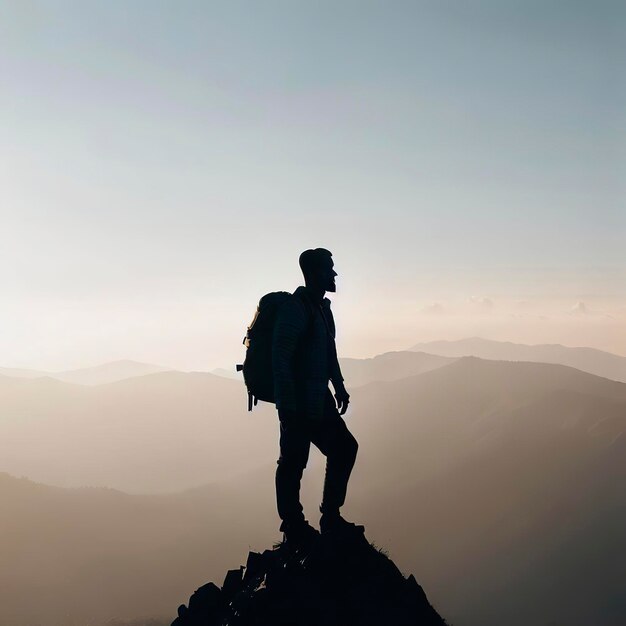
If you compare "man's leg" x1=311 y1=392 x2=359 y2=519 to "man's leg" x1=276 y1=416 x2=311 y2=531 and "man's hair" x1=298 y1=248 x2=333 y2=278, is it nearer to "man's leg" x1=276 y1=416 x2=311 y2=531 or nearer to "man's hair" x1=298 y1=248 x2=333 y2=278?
"man's leg" x1=276 y1=416 x2=311 y2=531

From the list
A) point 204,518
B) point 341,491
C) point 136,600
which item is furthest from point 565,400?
point 341,491

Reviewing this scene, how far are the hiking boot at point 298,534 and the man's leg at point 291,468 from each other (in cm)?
2

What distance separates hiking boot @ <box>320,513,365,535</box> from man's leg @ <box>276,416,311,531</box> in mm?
332

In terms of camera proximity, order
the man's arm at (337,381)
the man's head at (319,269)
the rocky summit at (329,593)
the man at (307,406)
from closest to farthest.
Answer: the rocky summit at (329,593), the man at (307,406), the man's head at (319,269), the man's arm at (337,381)

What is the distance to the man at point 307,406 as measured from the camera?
323 inches

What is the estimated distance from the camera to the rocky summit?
7383 mm

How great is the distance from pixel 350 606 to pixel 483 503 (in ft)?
437

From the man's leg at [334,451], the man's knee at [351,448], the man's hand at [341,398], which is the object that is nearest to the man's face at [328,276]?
the man's hand at [341,398]

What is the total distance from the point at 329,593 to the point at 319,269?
417 cm

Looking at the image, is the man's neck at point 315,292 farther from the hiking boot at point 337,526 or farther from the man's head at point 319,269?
Result: the hiking boot at point 337,526

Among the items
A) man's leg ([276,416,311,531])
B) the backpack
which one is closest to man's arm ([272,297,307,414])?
the backpack

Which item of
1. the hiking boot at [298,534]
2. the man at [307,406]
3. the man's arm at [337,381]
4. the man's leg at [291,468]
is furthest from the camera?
the man's arm at [337,381]

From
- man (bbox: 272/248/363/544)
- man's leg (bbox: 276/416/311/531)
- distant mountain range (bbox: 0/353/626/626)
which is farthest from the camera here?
distant mountain range (bbox: 0/353/626/626)

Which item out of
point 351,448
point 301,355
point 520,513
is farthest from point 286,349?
point 520,513
